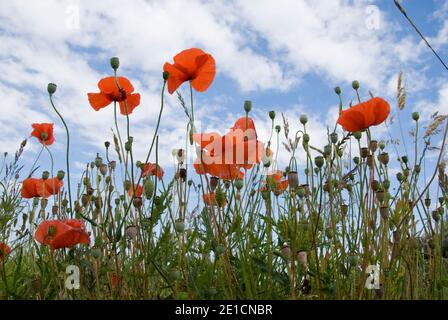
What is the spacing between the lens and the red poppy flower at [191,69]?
1.72 metres

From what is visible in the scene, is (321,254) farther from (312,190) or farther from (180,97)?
(180,97)

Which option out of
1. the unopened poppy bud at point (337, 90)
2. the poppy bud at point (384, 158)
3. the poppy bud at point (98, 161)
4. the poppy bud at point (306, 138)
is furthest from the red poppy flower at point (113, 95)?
the poppy bud at point (384, 158)

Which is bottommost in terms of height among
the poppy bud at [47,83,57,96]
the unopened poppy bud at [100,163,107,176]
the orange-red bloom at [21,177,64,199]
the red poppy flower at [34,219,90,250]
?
the red poppy flower at [34,219,90,250]

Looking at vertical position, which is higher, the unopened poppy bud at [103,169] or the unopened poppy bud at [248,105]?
the unopened poppy bud at [248,105]

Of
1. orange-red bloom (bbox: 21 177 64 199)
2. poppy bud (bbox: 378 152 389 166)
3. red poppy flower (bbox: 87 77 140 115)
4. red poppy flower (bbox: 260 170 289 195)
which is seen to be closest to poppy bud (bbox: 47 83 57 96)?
red poppy flower (bbox: 87 77 140 115)

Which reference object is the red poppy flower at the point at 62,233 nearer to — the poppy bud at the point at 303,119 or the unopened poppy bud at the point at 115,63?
the unopened poppy bud at the point at 115,63

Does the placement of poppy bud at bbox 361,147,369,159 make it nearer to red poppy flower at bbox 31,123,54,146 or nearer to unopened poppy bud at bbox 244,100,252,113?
unopened poppy bud at bbox 244,100,252,113

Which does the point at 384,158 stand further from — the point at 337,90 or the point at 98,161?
the point at 98,161

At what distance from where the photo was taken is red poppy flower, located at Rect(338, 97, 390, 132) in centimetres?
158

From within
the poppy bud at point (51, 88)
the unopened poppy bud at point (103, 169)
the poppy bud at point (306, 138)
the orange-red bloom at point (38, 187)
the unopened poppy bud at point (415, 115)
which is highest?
the poppy bud at point (51, 88)

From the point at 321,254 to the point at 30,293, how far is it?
105cm

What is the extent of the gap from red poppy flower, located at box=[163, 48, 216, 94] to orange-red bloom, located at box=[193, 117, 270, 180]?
26cm

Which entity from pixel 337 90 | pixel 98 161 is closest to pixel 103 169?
pixel 98 161

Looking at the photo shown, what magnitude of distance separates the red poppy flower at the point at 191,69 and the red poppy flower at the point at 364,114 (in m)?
0.48
